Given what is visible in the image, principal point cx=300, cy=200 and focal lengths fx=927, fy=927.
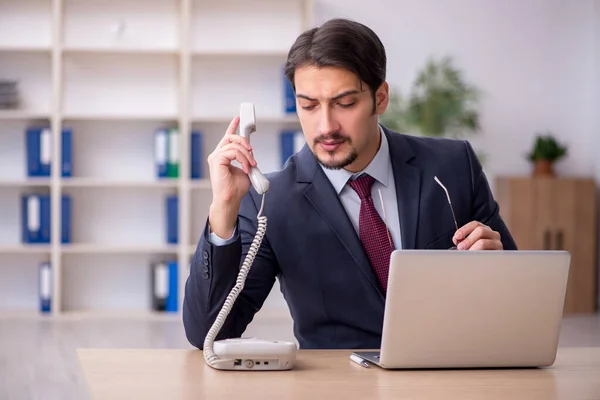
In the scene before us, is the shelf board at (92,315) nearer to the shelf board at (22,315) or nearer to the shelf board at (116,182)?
the shelf board at (22,315)

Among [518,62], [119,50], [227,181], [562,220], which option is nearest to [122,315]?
[119,50]

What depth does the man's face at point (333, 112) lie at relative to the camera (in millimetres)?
2105

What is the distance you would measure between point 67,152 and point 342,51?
4509mm

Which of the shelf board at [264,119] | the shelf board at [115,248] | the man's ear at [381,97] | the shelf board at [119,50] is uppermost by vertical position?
the shelf board at [119,50]

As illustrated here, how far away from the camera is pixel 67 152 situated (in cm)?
634

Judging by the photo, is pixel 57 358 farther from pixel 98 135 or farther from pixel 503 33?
pixel 503 33

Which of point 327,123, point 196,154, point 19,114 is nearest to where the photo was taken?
point 327,123

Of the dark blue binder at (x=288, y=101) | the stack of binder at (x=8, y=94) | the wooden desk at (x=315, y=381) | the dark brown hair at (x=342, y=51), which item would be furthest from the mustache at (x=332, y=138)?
the stack of binder at (x=8, y=94)

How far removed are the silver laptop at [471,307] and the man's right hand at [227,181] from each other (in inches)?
17.9

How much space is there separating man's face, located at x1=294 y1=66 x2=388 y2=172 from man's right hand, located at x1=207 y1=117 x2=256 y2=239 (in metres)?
0.23

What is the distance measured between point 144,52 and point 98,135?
704 millimetres

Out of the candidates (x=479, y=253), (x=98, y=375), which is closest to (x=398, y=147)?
(x=479, y=253)

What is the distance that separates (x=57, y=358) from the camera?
4809mm

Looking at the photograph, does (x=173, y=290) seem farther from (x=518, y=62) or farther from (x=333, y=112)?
(x=333, y=112)
